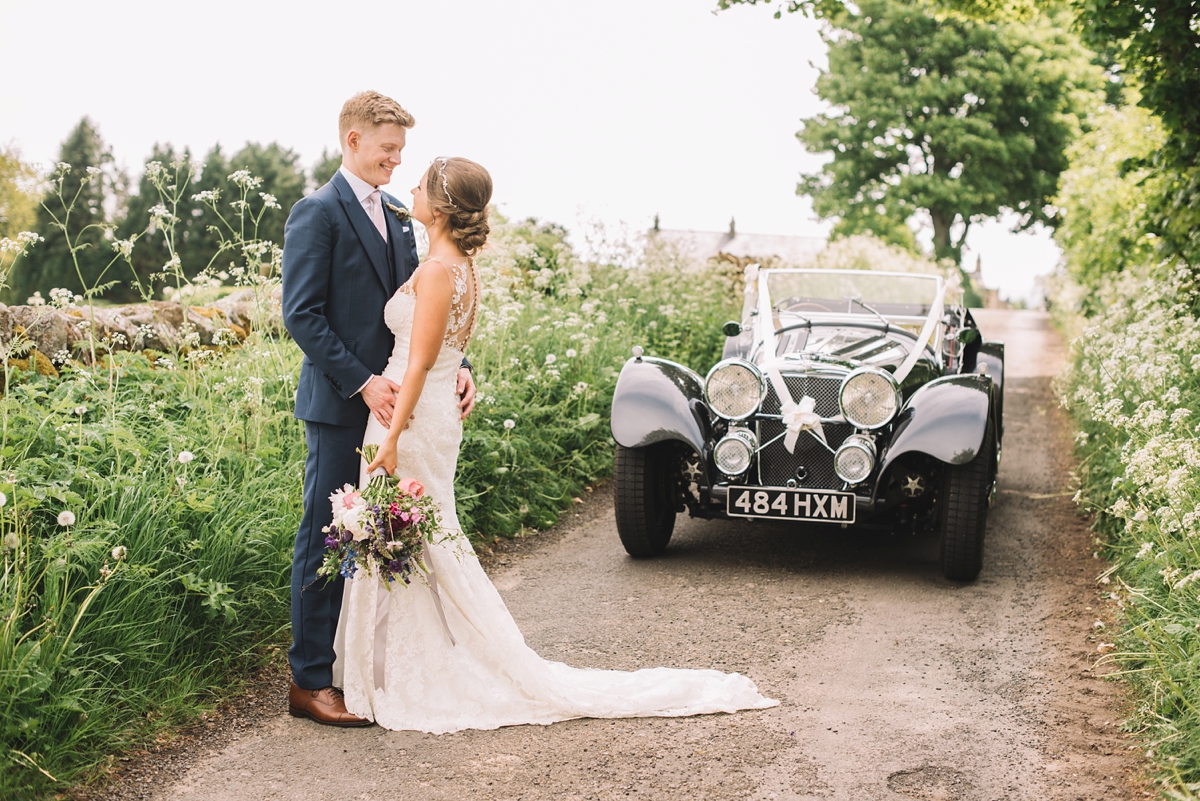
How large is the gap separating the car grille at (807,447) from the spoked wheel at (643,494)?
591 mm

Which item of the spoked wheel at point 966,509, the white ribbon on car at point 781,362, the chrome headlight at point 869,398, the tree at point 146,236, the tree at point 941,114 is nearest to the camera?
the spoked wheel at point 966,509

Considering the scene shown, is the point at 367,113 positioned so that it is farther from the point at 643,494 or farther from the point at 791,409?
the point at 791,409

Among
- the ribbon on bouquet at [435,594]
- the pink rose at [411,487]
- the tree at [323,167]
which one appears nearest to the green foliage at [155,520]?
the ribbon on bouquet at [435,594]

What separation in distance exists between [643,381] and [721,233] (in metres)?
56.6

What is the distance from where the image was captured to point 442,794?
3023 mm

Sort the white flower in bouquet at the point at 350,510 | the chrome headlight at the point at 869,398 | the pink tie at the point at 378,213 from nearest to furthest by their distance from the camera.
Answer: the white flower in bouquet at the point at 350,510, the pink tie at the point at 378,213, the chrome headlight at the point at 869,398

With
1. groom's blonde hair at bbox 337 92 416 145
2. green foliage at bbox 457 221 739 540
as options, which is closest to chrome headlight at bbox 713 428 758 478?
green foliage at bbox 457 221 739 540

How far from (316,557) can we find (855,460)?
2950 mm

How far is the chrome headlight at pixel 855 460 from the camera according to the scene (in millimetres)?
5176

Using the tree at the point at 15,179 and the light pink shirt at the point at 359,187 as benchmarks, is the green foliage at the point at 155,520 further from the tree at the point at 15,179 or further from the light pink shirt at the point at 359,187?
the light pink shirt at the point at 359,187

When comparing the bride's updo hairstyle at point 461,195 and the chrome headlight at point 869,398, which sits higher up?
the bride's updo hairstyle at point 461,195

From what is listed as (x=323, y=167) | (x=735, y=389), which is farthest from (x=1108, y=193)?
(x=323, y=167)

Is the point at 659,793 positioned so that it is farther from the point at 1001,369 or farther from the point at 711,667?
the point at 1001,369

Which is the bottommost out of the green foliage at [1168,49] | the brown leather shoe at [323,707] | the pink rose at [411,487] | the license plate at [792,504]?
the brown leather shoe at [323,707]
